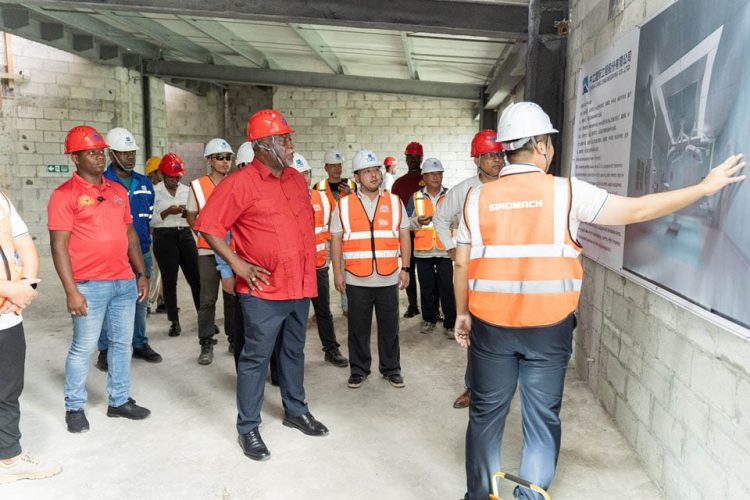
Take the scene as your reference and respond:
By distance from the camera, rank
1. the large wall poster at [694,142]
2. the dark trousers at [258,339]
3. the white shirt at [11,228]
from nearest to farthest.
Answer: the large wall poster at [694,142] → the white shirt at [11,228] → the dark trousers at [258,339]

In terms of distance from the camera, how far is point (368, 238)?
413cm

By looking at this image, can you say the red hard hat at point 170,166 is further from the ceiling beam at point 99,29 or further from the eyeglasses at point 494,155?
the eyeglasses at point 494,155

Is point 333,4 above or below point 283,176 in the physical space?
above

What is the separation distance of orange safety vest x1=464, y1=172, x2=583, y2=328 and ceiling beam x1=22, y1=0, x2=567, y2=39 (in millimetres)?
3034

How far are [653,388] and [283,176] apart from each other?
2201 millimetres

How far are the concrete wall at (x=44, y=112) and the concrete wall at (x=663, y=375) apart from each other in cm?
869

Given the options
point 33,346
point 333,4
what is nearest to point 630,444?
point 333,4

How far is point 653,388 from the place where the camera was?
2.88 metres

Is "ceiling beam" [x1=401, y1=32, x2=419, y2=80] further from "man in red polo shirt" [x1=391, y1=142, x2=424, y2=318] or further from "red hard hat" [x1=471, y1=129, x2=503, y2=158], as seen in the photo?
"red hard hat" [x1=471, y1=129, x2=503, y2=158]

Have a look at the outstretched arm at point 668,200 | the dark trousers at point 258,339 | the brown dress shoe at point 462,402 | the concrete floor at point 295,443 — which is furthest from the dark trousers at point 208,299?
the outstretched arm at point 668,200

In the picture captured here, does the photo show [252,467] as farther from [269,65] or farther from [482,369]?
[269,65]

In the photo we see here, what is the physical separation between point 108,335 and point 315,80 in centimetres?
684

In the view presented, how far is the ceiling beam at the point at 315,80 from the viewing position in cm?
909

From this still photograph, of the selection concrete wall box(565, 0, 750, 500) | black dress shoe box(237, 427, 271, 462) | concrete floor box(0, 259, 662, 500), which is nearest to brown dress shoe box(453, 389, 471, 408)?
concrete floor box(0, 259, 662, 500)
